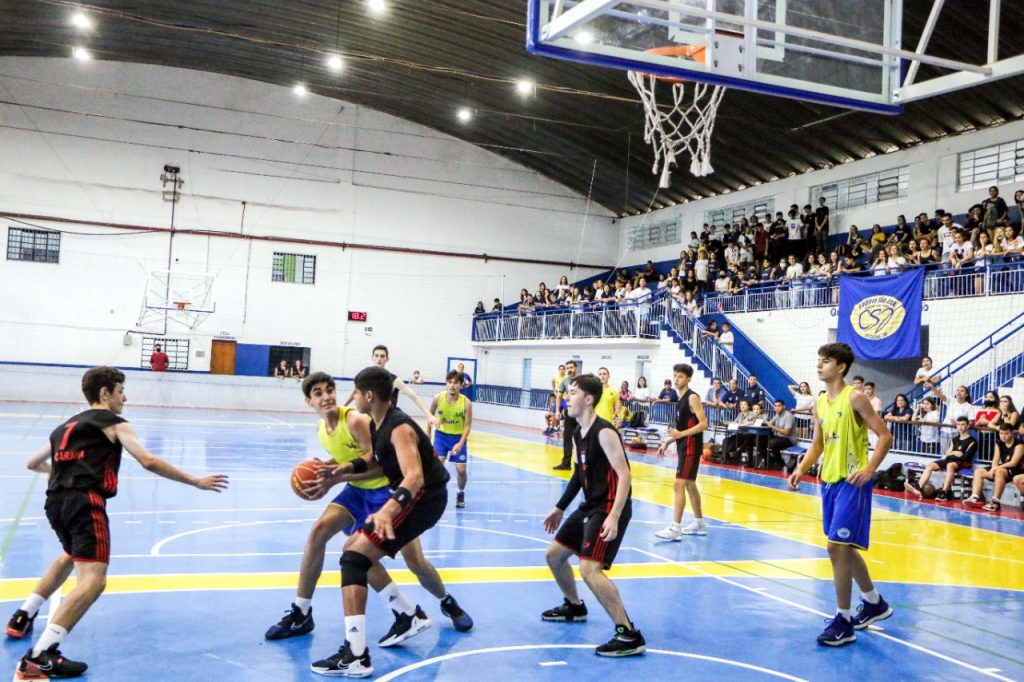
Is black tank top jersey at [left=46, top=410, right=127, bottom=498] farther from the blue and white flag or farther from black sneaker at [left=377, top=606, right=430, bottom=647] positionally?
the blue and white flag

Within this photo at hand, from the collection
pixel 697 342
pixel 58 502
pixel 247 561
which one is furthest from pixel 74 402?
pixel 58 502

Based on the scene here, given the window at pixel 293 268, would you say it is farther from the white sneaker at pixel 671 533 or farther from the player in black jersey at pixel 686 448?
the white sneaker at pixel 671 533

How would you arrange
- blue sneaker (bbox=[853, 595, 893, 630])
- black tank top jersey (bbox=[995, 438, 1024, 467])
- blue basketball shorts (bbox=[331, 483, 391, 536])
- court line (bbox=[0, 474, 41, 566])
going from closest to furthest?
blue basketball shorts (bbox=[331, 483, 391, 536])
blue sneaker (bbox=[853, 595, 893, 630])
court line (bbox=[0, 474, 41, 566])
black tank top jersey (bbox=[995, 438, 1024, 467])

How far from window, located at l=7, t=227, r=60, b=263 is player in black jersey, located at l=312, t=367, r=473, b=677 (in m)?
28.4

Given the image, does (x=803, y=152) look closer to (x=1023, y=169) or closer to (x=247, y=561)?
(x=1023, y=169)

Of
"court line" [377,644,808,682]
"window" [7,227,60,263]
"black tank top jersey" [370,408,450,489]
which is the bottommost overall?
"court line" [377,644,808,682]

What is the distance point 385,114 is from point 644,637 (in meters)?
29.9

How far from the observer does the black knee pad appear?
502cm

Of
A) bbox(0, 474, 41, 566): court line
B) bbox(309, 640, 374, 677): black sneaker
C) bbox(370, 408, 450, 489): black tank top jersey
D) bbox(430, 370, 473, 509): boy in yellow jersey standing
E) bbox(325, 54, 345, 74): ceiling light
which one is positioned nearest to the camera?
bbox(309, 640, 374, 677): black sneaker

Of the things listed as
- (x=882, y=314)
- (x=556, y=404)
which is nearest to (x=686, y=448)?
(x=882, y=314)

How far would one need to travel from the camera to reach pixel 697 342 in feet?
74.2

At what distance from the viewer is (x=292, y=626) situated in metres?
5.52

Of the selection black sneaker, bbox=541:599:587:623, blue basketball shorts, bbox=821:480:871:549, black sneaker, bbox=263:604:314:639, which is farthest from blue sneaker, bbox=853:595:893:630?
black sneaker, bbox=263:604:314:639

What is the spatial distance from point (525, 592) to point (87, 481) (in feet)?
11.4
